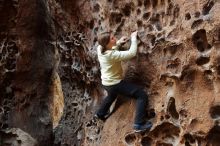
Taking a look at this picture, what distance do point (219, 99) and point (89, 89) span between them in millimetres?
1520

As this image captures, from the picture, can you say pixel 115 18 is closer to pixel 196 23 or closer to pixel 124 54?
pixel 124 54

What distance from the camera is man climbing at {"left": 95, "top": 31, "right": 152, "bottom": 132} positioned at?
12.0ft

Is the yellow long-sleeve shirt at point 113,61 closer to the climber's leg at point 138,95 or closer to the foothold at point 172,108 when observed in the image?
the climber's leg at point 138,95

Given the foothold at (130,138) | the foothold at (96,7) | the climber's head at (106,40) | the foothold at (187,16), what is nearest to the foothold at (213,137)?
the foothold at (130,138)

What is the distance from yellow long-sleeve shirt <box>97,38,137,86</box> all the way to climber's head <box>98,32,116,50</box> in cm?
4

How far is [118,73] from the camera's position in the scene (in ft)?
12.4

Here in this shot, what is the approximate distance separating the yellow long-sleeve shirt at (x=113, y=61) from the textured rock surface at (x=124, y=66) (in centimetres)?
13

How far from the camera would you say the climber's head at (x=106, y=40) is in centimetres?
365

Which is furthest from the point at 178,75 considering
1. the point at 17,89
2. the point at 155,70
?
the point at 17,89

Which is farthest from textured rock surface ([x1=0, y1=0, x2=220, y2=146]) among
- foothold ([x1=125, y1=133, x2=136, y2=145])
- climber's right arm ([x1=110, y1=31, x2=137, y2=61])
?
climber's right arm ([x1=110, y1=31, x2=137, y2=61])

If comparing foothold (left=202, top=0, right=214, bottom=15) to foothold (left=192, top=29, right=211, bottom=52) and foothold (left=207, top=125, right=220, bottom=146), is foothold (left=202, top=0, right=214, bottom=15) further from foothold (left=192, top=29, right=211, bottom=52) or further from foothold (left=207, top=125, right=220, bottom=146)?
foothold (left=207, top=125, right=220, bottom=146)

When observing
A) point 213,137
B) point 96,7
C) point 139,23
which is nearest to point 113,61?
point 139,23

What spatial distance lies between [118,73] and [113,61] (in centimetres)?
11

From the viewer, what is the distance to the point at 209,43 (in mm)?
3299
